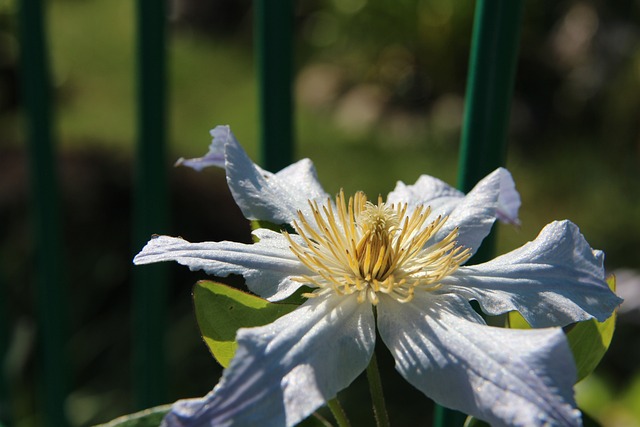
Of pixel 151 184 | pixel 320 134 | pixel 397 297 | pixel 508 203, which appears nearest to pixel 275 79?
pixel 151 184

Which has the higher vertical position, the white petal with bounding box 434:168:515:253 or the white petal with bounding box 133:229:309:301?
the white petal with bounding box 434:168:515:253

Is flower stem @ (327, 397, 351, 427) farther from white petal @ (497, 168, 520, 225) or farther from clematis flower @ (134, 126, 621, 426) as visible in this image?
white petal @ (497, 168, 520, 225)

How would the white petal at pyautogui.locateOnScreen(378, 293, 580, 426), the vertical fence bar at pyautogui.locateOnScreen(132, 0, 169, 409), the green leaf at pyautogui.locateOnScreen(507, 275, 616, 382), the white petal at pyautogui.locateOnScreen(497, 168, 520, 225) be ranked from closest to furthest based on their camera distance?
1. the white petal at pyautogui.locateOnScreen(378, 293, 580, 426)
2. the green leaf at pyautogui.locateOnScreen(507, 275, 616, 382)
3. the white petal at pyautogui.locateOnScreen(497, 168, 520, 225)
4. the vertical fence bar at pyautogui.locateOnScreen(132, 0, 169, 409)

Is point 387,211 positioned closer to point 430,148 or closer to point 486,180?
point 486,180

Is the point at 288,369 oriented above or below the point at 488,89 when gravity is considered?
below

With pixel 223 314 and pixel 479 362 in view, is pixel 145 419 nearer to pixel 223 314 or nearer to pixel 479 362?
pixel 223 314

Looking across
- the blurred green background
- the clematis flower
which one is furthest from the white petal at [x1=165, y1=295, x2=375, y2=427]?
the blurred green background
